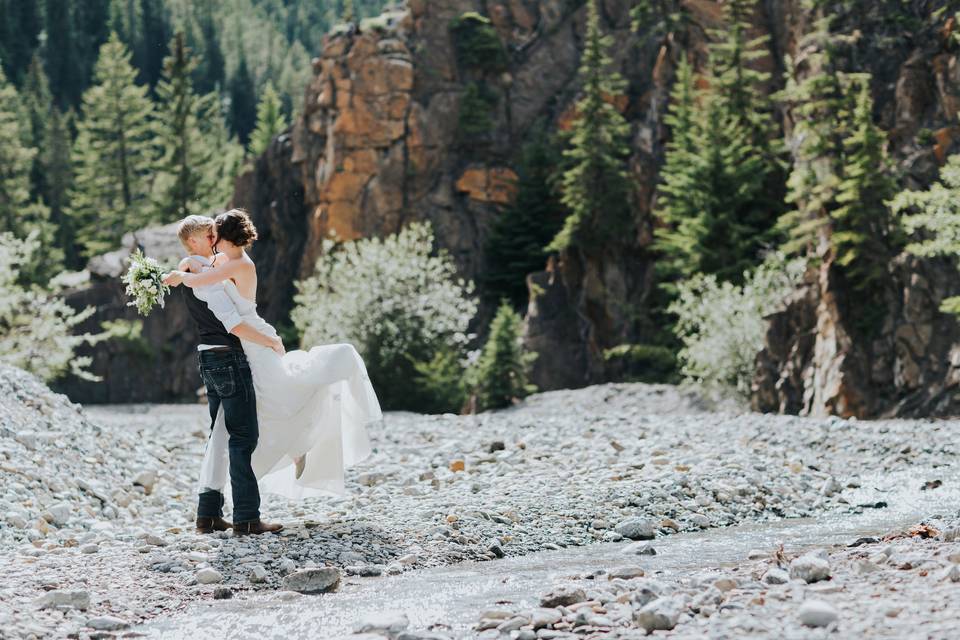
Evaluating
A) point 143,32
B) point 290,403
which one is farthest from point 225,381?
point 143,32

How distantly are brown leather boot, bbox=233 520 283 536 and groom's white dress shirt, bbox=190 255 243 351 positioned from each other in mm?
1431

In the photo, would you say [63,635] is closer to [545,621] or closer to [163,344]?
[545,621]

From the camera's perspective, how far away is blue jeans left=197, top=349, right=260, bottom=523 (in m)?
8.35

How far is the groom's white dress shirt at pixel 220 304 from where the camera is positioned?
820 cm

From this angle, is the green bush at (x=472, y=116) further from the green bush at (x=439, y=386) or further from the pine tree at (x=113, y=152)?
the pine tree at (x=113, y=152)

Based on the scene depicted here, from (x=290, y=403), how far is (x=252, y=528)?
3.39 ft

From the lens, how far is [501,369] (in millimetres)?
31641

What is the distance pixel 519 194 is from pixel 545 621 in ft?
127

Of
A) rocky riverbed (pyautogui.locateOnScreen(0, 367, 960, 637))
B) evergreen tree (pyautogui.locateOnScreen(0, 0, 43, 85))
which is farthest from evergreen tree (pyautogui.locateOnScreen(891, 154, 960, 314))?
evergreen tree (pyautogui.locateOnScreen(0, 0, 43, 85))

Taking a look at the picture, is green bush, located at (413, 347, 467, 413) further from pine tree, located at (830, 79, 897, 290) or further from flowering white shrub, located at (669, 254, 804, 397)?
pine tree, located at (830, 79, 897, 290)

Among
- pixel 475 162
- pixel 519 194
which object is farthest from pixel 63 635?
pixel 475 162

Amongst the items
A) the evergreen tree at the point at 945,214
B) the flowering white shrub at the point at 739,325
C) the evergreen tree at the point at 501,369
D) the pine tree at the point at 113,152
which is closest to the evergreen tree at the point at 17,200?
the pine tree at the point at 113,152

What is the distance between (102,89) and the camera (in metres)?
61.7

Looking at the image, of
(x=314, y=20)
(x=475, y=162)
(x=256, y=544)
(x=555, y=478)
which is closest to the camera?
(x=256, y=544)
